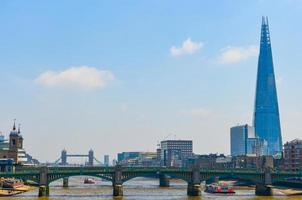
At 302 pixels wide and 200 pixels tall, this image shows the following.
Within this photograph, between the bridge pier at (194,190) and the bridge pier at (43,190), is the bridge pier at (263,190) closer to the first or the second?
the bridge pier at (194,190)

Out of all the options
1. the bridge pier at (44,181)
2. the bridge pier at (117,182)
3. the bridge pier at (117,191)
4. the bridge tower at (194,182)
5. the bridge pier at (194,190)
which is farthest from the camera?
the bridge tower at (194,182)

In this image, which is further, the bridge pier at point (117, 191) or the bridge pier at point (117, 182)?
the bridge pier at point (117, 182)

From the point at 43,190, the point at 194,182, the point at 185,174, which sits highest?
the point at 185,174

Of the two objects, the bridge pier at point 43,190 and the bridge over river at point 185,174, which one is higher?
the bridge over river at point 185,174

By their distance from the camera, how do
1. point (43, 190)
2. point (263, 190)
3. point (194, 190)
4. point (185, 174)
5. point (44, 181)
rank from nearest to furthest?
point (43, 190), point (44, 181), point (194, 190), point (263, 190), point (185, 174)

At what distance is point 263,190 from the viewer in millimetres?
166250

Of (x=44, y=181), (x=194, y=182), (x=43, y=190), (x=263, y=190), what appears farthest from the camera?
(x=194, y=182)

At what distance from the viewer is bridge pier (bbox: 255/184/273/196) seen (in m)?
164

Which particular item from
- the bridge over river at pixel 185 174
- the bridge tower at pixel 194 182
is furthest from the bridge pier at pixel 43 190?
the bridge tower at pixel 194 182

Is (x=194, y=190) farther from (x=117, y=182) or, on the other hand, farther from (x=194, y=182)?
(x=117, y=182)

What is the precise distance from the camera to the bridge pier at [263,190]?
164 meters

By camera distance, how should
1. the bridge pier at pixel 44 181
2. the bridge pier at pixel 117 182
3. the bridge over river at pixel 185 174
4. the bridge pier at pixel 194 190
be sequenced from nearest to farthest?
the bridge pier at pixel 44 181, the bridge pier at pixel 117 182, the bridge over river at pixel 185 174, the bridge pier at pixel 194 190

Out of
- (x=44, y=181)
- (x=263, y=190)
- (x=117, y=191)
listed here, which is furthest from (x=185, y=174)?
(x=44, y=181)

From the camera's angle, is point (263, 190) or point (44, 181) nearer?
point (44, 181)
